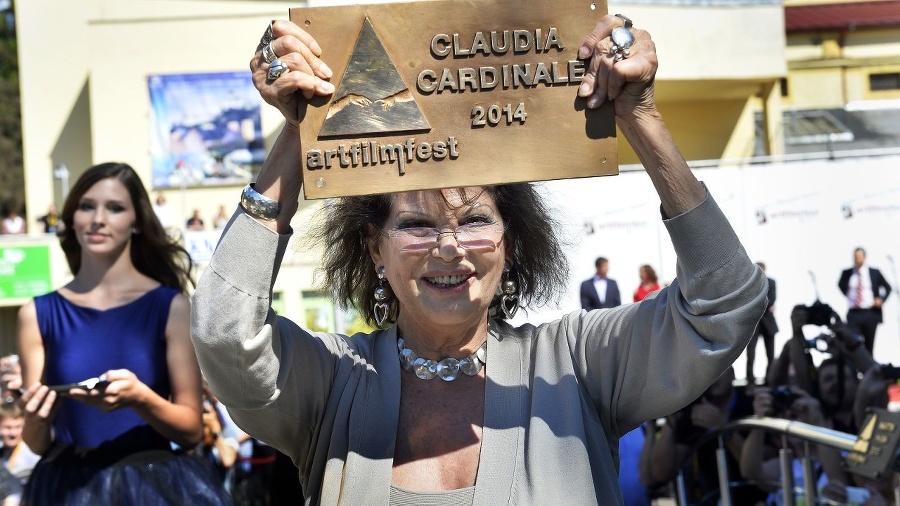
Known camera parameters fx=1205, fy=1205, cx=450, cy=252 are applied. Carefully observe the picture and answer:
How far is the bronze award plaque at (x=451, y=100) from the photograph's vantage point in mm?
2420

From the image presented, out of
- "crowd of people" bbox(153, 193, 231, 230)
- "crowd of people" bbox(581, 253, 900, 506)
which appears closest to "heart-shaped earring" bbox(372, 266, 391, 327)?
"crowd of people" bbox(581, 253, 900, 506)

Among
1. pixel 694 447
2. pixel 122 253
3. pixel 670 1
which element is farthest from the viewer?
pixel 670 1

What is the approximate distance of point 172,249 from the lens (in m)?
4.52

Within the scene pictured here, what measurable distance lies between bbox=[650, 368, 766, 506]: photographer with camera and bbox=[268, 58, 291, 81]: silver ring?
4739 mm

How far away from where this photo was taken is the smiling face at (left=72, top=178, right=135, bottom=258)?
14.1ft

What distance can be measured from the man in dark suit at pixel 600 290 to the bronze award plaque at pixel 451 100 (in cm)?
992

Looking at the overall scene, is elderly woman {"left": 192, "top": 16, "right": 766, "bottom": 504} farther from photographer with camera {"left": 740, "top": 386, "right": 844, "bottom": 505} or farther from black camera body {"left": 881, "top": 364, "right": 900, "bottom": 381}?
black camera body {"left": 881, "top": 364, "right": 900, "bottom": 381}

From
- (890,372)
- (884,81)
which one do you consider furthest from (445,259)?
Answer: (884,81)

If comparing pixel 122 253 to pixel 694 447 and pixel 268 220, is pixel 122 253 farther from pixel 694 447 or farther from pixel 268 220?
pixel 694 447

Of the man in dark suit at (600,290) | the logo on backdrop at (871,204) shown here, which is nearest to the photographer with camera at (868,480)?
the man in dark suit at (600,290)

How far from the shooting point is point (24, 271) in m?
22.8

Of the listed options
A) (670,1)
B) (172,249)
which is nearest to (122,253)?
(172,249)

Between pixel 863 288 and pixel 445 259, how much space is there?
11.8 meters

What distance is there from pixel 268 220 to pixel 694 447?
4.76 metres
